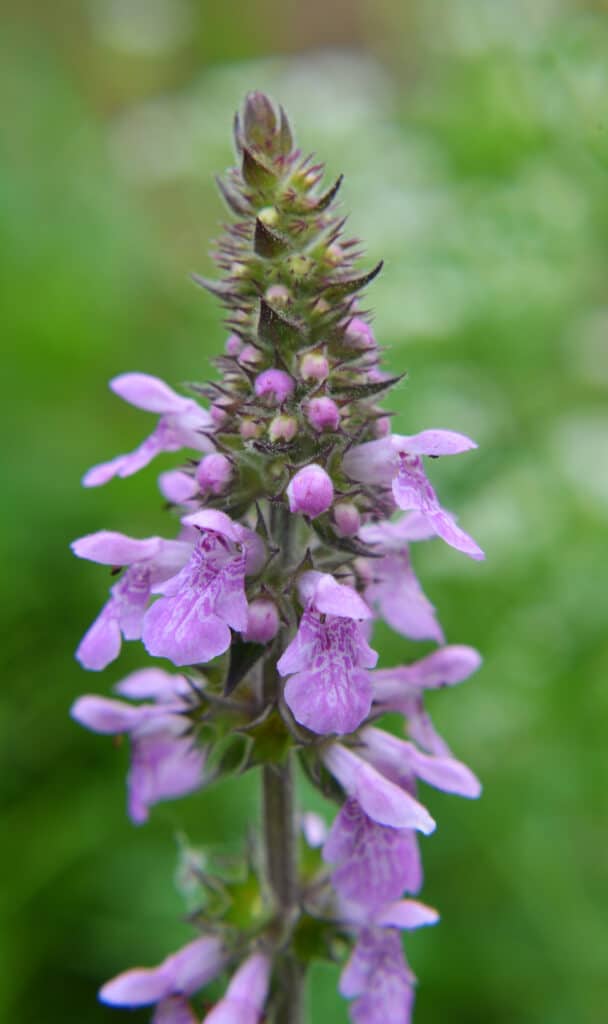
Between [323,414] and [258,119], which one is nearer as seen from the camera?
[323,414]

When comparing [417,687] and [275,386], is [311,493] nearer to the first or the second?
[275,386]

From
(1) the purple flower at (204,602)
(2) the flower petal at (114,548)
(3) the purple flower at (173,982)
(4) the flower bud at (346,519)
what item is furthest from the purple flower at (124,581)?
(3) the purple flower at (173,982)

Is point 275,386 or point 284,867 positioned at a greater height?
point 275,386

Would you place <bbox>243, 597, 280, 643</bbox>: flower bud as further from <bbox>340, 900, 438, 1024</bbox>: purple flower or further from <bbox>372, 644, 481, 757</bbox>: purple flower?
<bbox>340, 900, 438, 1024</bbox>: purple flower

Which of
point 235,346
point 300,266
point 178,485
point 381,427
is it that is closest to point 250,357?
point 235,346

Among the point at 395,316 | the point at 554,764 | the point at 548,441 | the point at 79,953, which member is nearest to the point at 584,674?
the point at 554,764

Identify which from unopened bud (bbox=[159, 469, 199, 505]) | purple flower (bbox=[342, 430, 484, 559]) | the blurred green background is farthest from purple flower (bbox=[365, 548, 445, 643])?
the blurred green background

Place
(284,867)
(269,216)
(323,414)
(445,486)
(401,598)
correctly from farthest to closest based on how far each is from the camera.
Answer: (445,486) → (284,867) → (401,598) → (269,216) → (323,414)
